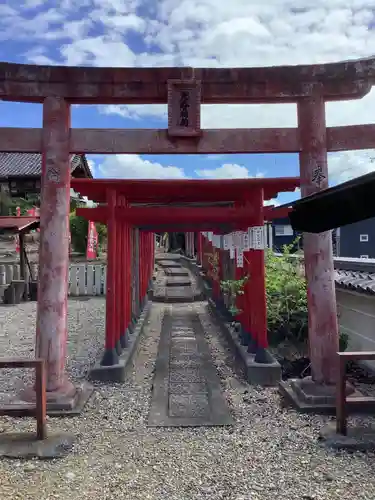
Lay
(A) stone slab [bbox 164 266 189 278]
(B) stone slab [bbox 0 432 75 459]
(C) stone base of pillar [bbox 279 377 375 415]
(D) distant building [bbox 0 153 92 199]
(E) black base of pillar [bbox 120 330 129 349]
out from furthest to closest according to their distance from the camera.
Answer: (A) stone slab [bbox 164 266 189 278] → (D) distant building [bbox 0 153 92 199] → (E) black base of pillar [bbox 120 330 129 349] → (C) stone base of pillar [bbox 279 377 375 415] → (B) stone slab [bbox 0 432 75 459]

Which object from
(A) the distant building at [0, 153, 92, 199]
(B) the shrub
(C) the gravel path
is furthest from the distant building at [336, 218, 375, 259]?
(C) the gravel path

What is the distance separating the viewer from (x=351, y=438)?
420 centimetres

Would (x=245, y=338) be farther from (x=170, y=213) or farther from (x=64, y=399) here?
(x=64, y=399)

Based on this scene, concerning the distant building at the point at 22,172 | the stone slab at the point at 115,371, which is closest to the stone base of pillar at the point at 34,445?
the stone slab at the point at 115,371

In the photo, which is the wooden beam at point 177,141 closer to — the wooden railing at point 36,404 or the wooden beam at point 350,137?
the wooden beam at point 350,137

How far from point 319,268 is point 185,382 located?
8.51ft

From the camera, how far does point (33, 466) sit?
3.80 metres

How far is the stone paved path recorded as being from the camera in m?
5.07

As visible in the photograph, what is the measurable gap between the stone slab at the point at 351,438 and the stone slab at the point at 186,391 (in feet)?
3.42

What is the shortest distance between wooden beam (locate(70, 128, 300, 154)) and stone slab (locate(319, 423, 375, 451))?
318 cm

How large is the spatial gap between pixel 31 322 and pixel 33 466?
875 centimetres

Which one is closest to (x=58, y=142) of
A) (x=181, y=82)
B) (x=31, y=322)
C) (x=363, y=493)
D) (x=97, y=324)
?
(x=181, y=82)

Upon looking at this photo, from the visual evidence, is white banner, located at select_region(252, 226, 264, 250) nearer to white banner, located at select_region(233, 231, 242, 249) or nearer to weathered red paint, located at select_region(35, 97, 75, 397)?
white banner, located at select_region(233, 231, 242, 249)

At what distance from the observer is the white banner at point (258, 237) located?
21.9 feet
